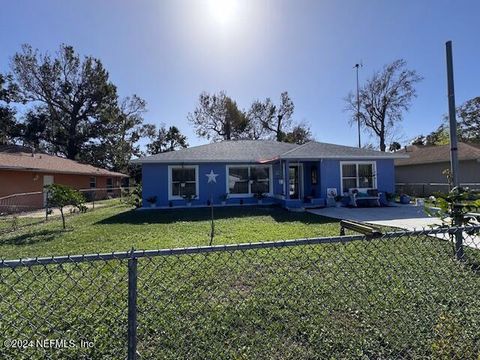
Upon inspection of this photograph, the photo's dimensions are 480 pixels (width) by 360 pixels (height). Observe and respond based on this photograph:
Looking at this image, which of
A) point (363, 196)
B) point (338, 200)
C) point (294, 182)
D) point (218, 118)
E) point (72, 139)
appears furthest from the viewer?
point (218, 118)

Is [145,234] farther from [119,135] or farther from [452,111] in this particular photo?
[119,135]

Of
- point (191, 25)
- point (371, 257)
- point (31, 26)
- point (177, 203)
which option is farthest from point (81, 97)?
point (371, 257)

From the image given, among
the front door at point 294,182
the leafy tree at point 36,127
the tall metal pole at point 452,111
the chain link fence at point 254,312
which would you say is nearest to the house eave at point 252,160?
the front door at point 294,182

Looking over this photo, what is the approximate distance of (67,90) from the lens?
101 feet

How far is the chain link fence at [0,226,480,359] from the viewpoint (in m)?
2.44

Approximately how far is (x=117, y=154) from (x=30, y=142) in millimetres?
9324

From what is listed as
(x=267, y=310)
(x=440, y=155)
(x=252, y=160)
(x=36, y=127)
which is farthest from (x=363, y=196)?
(x=36, y=127)

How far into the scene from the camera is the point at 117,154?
35312 mm

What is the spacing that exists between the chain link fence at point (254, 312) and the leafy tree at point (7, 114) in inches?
1332

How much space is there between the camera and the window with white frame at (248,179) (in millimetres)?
15822

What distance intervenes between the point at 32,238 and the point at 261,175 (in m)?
11.1

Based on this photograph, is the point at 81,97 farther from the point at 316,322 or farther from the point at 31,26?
the point at 316,322

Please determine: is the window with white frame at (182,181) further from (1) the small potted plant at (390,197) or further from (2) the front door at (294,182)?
→ (1) the small potted plant at (390,197)

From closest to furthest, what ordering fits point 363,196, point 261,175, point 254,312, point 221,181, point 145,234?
point 254,312, point 145,234, point 363,196, point 221,181, point 261,175
